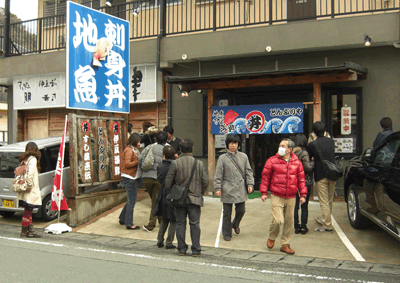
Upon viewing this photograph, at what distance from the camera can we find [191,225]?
20.9ft

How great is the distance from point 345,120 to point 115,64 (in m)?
6.15

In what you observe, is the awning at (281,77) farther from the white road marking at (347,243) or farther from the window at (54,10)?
the window at (54,10)

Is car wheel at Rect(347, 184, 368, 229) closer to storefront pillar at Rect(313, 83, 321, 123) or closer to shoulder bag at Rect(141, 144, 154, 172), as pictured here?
storefront pillar at Rect(313, 83, 321, 123)

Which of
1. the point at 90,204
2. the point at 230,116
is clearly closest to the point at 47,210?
the point at 90,204

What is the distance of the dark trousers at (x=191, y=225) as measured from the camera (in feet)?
20.8

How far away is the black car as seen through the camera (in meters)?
5.94

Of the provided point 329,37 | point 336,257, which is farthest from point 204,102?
point 336,257

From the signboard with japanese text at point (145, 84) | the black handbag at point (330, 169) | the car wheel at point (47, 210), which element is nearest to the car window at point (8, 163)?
the car wheel at point (47, 210)

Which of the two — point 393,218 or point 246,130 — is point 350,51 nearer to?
point 246,130

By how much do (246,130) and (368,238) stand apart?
4.44m

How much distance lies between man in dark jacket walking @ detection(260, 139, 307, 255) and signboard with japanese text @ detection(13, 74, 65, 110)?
413 inches

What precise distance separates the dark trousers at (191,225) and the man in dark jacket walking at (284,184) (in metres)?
1.10

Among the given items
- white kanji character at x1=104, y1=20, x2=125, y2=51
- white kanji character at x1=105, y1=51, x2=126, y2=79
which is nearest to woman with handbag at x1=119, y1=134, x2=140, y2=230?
white kanji character at x1=105, y1=51, x2=126, y2=79

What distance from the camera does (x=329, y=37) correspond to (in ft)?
34.5
